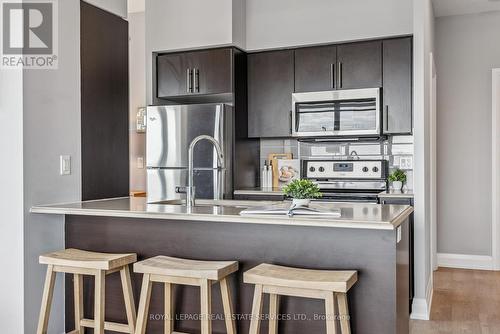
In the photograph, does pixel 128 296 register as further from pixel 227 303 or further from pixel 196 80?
pixel 196 80

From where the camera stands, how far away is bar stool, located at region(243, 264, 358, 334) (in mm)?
1950

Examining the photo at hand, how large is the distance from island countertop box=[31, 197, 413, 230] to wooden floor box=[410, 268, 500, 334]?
139cm

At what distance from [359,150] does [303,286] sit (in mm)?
2779

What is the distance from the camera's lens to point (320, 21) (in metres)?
4.34

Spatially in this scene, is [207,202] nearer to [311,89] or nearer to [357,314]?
[357,314]

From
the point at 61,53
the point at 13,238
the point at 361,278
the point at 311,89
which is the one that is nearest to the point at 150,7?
the point at 311,89

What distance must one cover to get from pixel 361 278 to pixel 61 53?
6.95 feet

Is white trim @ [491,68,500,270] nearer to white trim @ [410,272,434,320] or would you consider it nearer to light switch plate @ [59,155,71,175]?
white trim @ [410,272,434,320]

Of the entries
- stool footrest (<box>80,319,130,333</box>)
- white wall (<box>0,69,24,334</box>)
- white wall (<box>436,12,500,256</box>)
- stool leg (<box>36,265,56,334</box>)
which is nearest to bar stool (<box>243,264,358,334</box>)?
stool footrest (<box>80,319,130,333</box>)

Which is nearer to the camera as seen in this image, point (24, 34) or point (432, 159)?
point (24, 34)

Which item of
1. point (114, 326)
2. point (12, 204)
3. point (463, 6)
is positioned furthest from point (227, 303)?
point (463, 6)

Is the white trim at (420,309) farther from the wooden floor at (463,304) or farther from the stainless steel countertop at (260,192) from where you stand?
the stainless steel countertop at (260,192)

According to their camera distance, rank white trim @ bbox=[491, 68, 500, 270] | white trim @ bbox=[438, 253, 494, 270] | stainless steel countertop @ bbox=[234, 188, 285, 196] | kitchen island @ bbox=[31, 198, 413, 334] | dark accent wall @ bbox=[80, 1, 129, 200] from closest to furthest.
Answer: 1. kitchen island @ bbox=[31, 198, 413, 334]
2. dark accent wall @ bbox=[80, 1, 129, 200]
3. stainless steel countertop @ bbox=[234, 188, 285, 196]
4. white trim @ bbox=[491, 68, 500, 270]
5. white trim @ bbox=[438, 253, 494, 270]

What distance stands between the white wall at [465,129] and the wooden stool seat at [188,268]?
12.1ft
